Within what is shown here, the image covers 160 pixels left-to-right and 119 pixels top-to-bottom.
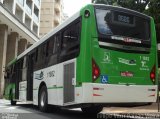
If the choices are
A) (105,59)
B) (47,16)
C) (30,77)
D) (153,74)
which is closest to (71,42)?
(105,59)

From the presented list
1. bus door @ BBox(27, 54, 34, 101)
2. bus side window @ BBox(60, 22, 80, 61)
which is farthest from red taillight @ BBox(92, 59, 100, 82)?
bus door @ BBox(27, 54, 34, 101)

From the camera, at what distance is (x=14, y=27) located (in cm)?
4169

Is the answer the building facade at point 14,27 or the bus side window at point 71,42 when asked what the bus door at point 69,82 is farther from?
the building facade at point 14,27

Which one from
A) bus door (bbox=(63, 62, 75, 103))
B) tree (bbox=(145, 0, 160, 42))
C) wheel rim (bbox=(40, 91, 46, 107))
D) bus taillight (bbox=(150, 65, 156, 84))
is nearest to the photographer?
bus door (bbox=(63, 62, 75, 103))

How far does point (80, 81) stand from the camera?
975cm

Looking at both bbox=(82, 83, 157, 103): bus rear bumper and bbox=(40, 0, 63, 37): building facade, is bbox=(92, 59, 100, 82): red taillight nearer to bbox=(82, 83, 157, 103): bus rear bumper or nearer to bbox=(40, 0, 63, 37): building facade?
bbox=(82, 83, 157, 103): bus rear bumper

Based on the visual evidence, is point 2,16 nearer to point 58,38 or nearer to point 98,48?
point 58,38

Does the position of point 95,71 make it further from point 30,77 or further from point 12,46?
point 12,46

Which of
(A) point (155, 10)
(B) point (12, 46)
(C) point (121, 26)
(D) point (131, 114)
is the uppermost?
(B) point (12, 46)

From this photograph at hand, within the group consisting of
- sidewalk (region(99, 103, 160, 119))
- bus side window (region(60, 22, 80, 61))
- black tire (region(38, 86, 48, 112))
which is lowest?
sidewalk (region(99, 103, 160, 119))

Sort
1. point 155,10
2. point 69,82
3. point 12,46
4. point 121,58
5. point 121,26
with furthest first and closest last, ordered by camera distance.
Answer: point 12,46 → point 155,10 → point 69,82 → point 121,26 → point 121,58

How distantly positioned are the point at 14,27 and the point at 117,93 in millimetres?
33454

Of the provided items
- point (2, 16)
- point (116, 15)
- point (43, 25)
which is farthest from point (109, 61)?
point (43, 25)

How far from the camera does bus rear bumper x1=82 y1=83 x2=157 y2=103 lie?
9547 mm
